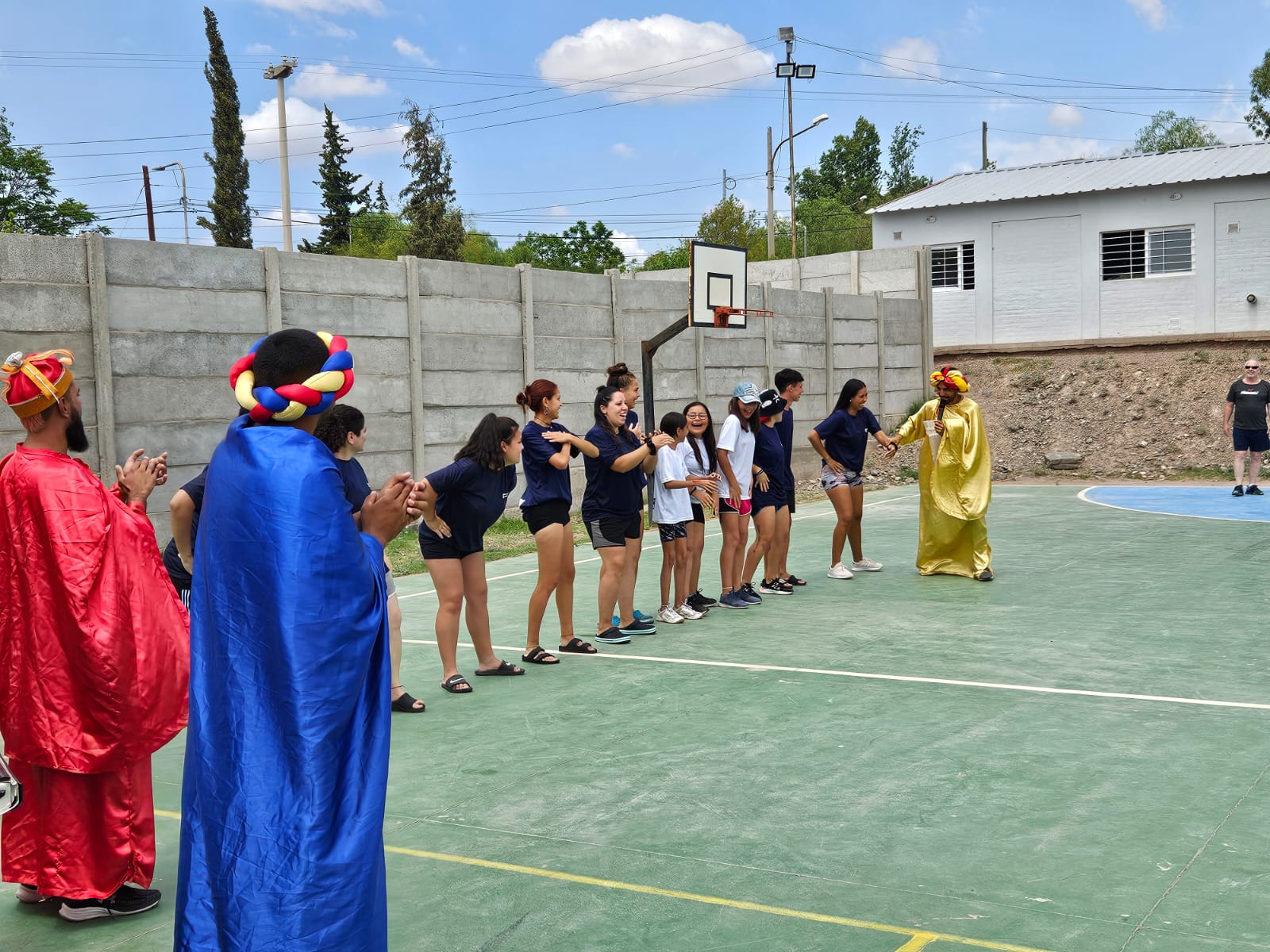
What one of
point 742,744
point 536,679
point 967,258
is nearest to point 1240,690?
point 742,744

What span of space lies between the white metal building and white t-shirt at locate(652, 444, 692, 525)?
22649 millimetres

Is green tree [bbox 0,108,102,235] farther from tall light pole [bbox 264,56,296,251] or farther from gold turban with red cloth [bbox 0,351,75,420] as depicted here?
gold turban with red cloth [bbox 0,351,75,420]

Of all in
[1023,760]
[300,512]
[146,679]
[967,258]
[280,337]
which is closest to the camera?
[300,512]

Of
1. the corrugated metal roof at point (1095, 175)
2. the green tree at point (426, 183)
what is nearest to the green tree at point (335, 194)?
the green tree at point (426, 183)

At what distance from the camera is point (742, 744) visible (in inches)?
252

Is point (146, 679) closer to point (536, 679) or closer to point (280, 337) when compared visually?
point (280, 337)

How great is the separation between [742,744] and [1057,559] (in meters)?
7.37

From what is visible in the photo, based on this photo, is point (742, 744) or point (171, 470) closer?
point (742, 744)

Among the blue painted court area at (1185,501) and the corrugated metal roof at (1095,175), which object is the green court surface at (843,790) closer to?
the blue painted court area at (1185,501)

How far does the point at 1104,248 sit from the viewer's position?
98.4ft

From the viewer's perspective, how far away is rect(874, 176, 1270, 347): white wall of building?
2836cm

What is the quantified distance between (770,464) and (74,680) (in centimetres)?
718

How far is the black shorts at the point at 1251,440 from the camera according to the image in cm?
1830

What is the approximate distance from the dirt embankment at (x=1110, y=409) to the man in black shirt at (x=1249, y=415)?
341 cm
